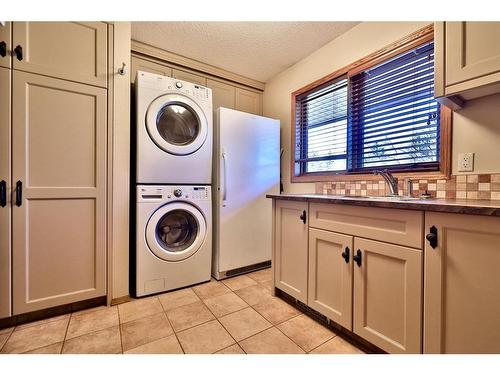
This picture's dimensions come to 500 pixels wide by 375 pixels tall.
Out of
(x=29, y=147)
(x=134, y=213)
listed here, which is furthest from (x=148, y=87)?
(x=134, y=213)

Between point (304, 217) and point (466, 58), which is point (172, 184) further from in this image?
point (466, 58)

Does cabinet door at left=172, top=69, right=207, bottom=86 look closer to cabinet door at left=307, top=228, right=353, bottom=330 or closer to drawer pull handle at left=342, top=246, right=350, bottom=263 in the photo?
cabinet door at left=307, top=228, right=353, bottom=330

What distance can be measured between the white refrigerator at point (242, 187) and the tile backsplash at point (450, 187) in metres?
0.93

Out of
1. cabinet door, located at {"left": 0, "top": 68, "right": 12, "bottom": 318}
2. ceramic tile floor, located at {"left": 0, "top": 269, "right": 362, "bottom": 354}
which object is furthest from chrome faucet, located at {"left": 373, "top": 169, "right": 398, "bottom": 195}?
cabinet door, located at {"left": 0, "top": 68, "right": 12, "bottom": 318}

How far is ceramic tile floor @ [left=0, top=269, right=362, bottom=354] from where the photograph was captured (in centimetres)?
123

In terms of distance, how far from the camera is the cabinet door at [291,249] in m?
1.55

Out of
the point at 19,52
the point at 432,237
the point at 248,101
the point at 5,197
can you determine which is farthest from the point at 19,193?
the point at 248,101

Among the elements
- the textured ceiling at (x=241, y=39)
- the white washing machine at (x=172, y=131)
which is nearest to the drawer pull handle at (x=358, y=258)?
the white washing machine at (x=172, y=131)

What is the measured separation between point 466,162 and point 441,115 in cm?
34

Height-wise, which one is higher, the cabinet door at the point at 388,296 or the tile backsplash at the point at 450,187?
the tile backsplash at the point at 450,187

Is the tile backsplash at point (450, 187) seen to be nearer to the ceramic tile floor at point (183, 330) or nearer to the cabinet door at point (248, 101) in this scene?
the ceramic tile floor at point (183, 330)

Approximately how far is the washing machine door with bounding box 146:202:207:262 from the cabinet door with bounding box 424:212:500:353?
165 cm

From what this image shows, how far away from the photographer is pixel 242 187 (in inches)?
89.3
